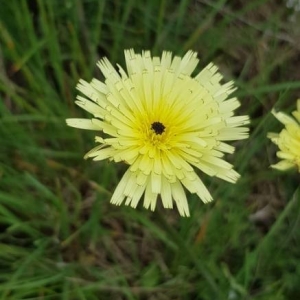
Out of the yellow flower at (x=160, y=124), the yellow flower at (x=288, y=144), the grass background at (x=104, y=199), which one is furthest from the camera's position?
the grass background at (x=104, y=199)

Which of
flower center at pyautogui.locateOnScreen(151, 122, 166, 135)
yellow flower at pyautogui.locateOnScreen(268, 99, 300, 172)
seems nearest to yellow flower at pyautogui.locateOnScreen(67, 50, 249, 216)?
flower center at pyautogui.locateOnScreen(151, 122, 166, 135)

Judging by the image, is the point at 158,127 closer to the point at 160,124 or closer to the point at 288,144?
the point at 160,124

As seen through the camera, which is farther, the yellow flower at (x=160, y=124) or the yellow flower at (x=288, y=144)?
the yellow flower at (x=288, y=144)

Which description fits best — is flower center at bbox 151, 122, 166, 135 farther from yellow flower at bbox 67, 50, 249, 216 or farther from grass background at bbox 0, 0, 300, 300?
grass background at bbox 0, 0, 300, 300

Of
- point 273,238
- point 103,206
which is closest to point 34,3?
point 103,206

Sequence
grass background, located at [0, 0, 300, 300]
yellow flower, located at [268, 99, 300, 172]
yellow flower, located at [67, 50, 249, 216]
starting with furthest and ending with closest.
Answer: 1. grass background, located at [0, 0, 300, 300]
2. yellow flower, located at [268, 99, 300, 172]
3. yellow flower, located at [67, 50, 249, 216]

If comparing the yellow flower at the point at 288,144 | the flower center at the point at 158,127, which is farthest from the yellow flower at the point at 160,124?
the yellow flower at the point at 288,144

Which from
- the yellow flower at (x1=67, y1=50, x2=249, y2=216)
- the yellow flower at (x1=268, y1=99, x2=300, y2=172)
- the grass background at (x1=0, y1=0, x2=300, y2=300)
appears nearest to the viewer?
the yellow flower at (x1=67, y1=50, x2=249, y2=216)

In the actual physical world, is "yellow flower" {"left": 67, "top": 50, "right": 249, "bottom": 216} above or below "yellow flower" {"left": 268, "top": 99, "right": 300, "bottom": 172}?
below

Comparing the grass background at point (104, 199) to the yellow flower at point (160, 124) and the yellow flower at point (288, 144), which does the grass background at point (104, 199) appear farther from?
the yellow flower at point (160, 124)
